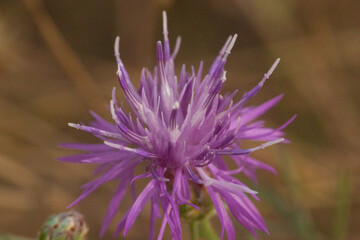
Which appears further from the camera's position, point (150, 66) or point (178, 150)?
point (150, 66)

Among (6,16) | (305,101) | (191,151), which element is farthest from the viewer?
(305,101)

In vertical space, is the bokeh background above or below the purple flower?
above

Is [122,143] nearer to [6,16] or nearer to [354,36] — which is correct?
[6,16]

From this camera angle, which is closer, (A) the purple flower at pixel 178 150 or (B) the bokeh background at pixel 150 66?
(A) the purple flower at pixel 178 150

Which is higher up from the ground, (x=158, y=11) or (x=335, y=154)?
(x=158, y=11)

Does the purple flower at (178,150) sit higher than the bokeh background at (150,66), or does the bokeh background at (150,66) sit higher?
the bokeh background at (150,66)

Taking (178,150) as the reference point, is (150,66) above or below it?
above

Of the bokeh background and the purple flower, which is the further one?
the bokeh background

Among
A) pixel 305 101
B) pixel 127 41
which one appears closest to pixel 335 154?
pixel 305 101
